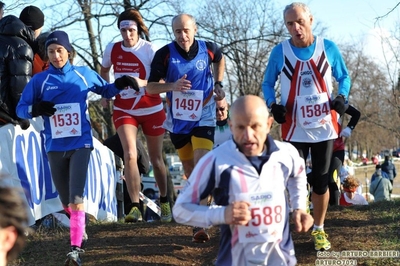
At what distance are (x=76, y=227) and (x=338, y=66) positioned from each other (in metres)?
2.84

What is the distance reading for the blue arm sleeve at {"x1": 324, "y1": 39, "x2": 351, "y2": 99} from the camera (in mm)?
6852

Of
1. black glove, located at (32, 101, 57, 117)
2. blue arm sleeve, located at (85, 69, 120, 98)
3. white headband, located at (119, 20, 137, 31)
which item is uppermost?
white headband, located at (119, 20, 137, 31)

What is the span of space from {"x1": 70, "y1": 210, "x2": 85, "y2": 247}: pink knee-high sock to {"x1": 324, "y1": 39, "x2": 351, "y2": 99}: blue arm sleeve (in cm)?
267

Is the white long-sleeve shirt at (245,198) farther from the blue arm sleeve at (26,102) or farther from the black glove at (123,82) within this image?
the blue arm sleeve at (26,102)

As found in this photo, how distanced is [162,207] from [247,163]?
4.70 m

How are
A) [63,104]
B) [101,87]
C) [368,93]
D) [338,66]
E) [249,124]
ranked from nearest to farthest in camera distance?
[249,124] → [338,66] → [63,104] → [101,87] → [368,93]

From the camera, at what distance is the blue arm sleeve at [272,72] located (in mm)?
6879

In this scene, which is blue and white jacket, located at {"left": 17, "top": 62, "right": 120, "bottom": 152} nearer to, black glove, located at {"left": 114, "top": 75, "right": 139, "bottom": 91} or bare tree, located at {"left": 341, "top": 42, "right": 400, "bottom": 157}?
black glove, located at {"left": 114, "top": 75, "right": 139, "bottom": 91}

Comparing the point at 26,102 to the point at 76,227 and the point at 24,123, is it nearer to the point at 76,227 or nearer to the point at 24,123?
the point at 76,227

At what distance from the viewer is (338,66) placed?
6.93 meters

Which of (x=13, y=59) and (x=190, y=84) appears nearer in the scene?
(x=190, y=84)

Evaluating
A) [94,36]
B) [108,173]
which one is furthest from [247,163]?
[94,36]

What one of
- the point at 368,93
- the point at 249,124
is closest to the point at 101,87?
the point at 249,124

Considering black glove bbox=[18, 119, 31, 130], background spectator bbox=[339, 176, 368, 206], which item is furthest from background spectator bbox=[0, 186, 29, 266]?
background spectator bbox=[339, 176, 368, 206]
